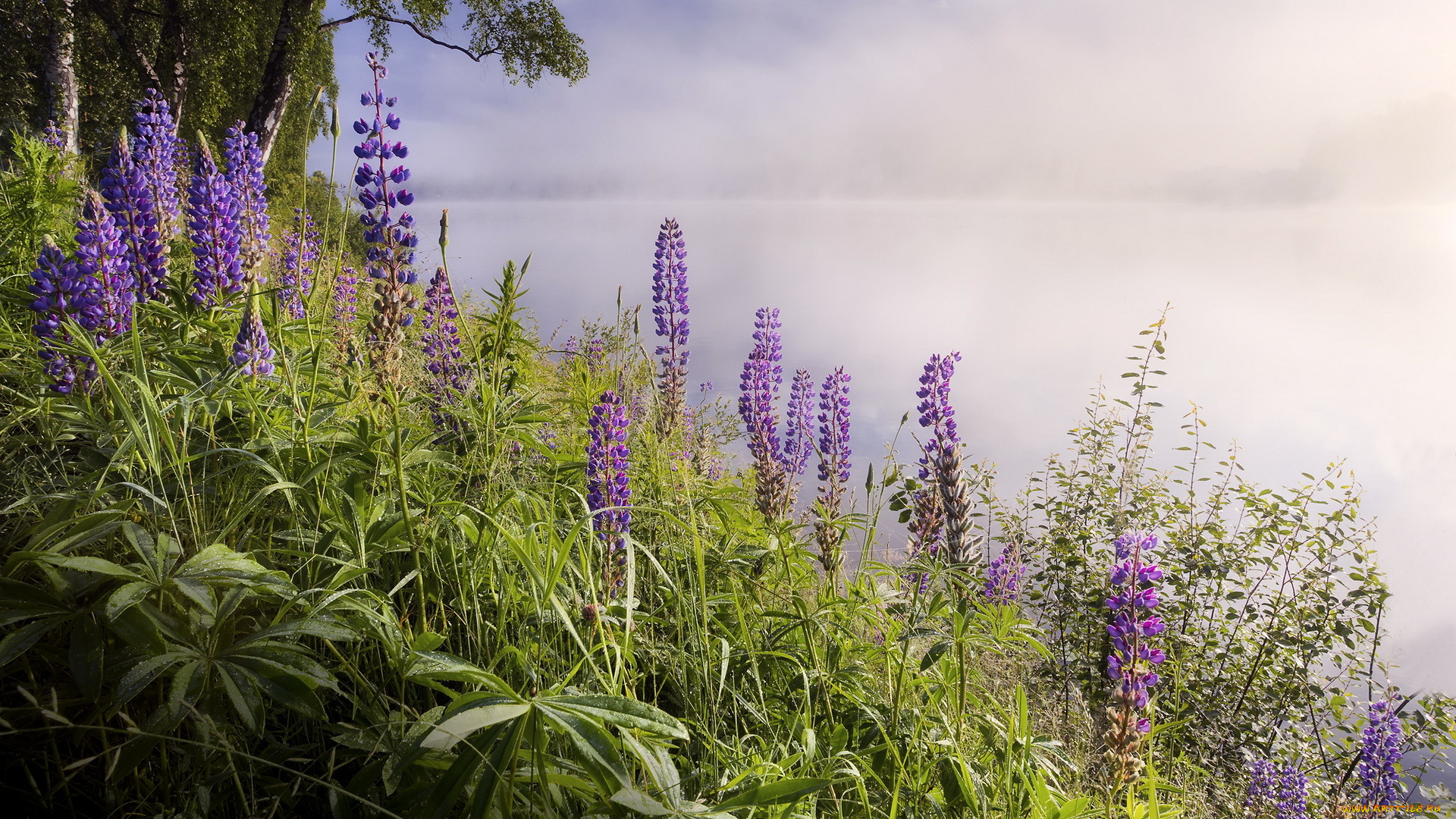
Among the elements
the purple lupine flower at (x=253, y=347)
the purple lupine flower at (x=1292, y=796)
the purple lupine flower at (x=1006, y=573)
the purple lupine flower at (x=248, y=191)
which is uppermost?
the purple lupine flower at (x=248, y=191)

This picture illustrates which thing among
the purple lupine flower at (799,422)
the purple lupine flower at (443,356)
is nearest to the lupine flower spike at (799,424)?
the purple lupine flower at (799,422)

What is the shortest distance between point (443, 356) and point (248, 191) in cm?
122

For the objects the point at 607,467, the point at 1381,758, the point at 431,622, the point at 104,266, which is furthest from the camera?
the point at 1381,758

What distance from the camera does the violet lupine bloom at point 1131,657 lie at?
159 centimetres

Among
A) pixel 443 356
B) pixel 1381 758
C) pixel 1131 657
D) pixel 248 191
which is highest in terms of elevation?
pixel 248 191

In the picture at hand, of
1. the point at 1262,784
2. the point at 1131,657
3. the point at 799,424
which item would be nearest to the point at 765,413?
the point at 799,424

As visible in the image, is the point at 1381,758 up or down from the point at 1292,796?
up

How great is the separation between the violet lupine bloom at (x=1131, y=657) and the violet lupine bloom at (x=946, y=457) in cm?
83

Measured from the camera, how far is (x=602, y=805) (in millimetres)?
1141

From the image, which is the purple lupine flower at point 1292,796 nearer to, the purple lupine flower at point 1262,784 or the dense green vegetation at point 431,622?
the purple lupine flower at point 1262,784

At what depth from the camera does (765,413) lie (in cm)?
384

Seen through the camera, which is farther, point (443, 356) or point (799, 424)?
point (799, 424)

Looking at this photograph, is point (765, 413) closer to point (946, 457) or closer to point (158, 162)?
point (946, 457)

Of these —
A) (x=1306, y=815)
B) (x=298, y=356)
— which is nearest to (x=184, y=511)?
(x=298, y=356)
